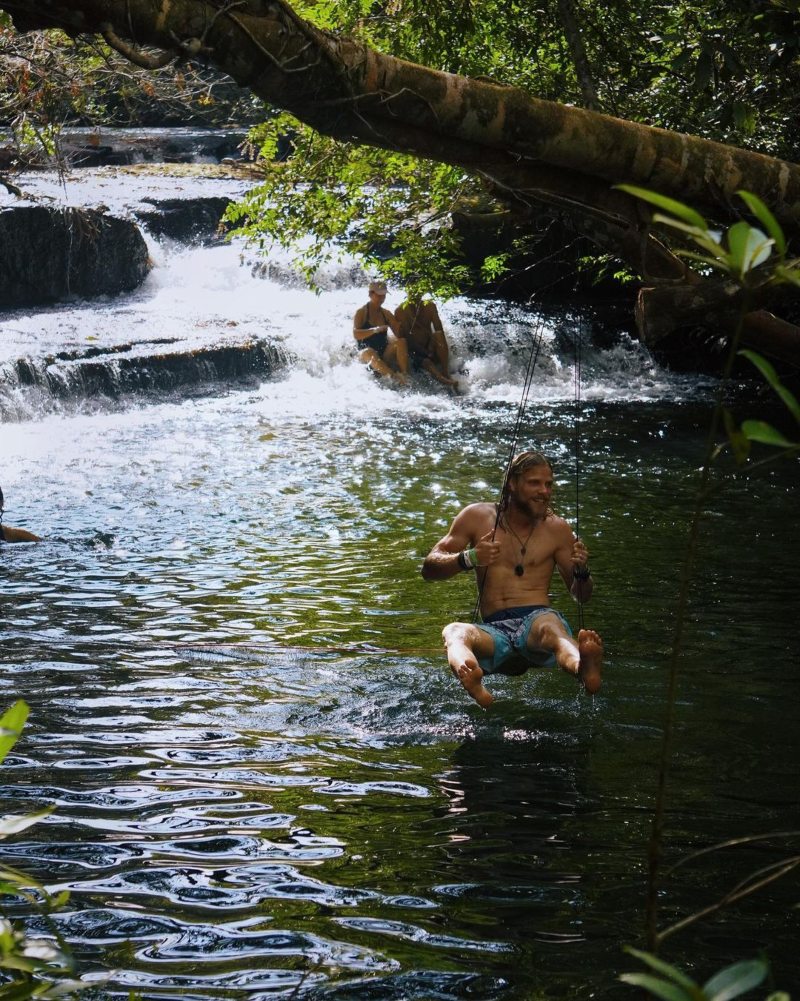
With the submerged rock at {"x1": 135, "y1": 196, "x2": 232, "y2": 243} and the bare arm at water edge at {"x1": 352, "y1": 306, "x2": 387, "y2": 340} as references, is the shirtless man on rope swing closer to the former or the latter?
the bare arm at water edge at {"x1": 352, "y1": 306, "x2": 387, "y2": 340}

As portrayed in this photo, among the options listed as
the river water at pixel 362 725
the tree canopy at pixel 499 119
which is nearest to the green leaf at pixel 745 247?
the river water at pixel 362 725

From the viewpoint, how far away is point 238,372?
1961cm

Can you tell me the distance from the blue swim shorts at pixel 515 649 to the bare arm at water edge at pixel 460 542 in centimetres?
36

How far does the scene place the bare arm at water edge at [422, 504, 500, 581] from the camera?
6.73 m

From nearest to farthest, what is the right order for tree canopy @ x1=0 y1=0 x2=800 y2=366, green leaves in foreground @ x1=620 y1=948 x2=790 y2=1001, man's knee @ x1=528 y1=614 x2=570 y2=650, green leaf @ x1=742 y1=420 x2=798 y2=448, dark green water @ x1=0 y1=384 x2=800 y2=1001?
green leaves in foreground @ x1=620 y1=948 x2=790 y2=1001 < green leaf @ x1=742 y1=420 x2=798 y2=448 < dark green water @ x1=0 y1=384 x2=800 y2=1001 < tree canopy @ x1=0 y1=0 x2=800 y2=366 < man's knee @ x1=528 y1=614 x2=570 y2=650

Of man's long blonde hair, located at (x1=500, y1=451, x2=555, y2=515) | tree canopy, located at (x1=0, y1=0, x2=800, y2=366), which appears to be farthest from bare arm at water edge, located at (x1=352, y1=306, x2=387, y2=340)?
man's long blonde hair, located at (x1=500, y1=451, x2=555, y2=515)

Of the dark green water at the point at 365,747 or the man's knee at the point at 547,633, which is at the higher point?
the man's knee at the point at 547,633

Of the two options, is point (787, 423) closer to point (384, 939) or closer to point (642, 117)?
point (642, 117)

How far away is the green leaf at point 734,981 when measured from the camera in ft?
5.24

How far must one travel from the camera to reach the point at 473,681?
599 cm

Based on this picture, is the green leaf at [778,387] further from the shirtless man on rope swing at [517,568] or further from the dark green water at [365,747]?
the shirtless man on rope swing at [517,568]

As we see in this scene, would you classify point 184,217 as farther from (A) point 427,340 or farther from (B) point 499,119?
(B) point 499,119

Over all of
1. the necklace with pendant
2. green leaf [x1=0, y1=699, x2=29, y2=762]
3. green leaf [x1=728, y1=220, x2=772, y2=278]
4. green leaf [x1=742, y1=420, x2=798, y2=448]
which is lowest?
the necklace with pendant

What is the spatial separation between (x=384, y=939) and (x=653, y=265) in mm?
Answer: 3340
